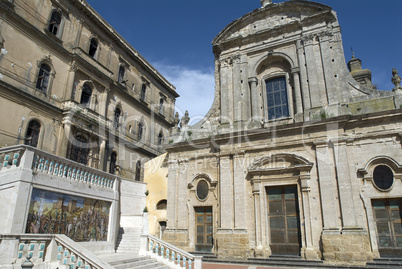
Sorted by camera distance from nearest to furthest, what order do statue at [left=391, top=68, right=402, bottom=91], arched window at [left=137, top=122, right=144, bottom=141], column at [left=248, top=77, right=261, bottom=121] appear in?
statue at [left=391, top=68, right=402, bottom=91] < column at [left=248, top=77, right=261, bottom=121] < arched window at [left=137, top=122, right=144, bottom=141]

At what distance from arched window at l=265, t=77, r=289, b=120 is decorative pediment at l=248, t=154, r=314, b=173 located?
2807mm

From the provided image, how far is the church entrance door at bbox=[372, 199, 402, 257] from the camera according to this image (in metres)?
11.5

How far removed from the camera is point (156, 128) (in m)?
29.7

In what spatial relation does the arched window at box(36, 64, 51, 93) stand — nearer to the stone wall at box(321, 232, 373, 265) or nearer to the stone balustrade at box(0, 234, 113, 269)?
the stone balustrade at box(0, 234, 113, 269)

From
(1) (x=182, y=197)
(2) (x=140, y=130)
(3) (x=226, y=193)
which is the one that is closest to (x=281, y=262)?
(3) (x=226, y=193)

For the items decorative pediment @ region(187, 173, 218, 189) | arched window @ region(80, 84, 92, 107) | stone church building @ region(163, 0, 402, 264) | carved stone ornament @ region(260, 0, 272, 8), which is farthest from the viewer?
arched window @ region(80, 84, 92, 107)

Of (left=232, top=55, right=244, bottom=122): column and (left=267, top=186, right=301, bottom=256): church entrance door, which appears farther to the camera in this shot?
(left=232, top=55, right=244, bottom=122): column

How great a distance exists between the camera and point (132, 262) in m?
9.09

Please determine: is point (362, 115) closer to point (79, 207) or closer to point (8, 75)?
point (79, 207)

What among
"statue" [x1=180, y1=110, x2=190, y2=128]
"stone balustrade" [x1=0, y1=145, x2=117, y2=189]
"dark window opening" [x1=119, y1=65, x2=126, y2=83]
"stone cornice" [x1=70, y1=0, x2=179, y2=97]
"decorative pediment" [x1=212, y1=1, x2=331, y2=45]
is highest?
"stone cornice" [x1=70, y1=0, x2=179, y2=97]

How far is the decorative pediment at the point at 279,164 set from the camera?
1347cm

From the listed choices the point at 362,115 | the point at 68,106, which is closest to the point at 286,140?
the point at 362,115

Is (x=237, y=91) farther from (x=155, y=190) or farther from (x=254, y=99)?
(x=155, y=190)

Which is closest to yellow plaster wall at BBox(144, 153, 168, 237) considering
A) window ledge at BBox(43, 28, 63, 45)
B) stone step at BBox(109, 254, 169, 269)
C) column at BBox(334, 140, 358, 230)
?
stone step at BBox(109, 254, 169, 269)
